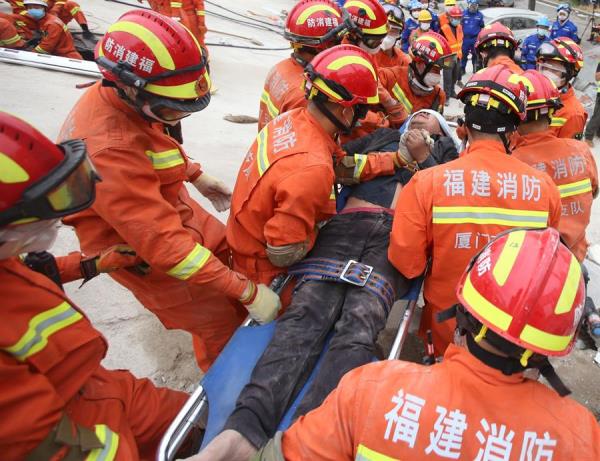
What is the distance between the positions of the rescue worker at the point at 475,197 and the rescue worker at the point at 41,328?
1.47 metres

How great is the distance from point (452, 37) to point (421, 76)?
280 inches

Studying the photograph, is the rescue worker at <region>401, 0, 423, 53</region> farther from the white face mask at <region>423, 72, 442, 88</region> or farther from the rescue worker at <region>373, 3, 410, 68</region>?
the white face mask at <region>423, 72, 442, 88</region>

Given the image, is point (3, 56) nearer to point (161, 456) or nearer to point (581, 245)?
point (161, 456)

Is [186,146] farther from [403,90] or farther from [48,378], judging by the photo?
[48,378]

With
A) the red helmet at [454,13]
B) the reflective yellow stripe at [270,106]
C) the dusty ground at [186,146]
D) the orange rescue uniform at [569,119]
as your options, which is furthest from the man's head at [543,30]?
the reflective yellow stripe at [270,106]

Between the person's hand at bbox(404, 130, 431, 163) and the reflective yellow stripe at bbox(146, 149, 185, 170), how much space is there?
61.0 inches

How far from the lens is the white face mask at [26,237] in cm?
121

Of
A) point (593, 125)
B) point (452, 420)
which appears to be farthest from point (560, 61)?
point (593, 125)

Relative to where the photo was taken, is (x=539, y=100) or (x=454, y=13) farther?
(x=454, y=13)

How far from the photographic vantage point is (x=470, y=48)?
1180cm


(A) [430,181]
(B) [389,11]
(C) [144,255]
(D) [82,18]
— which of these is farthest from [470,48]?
(C) [144,255]

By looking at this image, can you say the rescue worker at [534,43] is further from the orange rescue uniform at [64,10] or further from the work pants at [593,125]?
the orange rescue uniform at [64,10]

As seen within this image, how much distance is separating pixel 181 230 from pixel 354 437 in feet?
4.04

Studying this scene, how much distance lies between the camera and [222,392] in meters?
1.95
